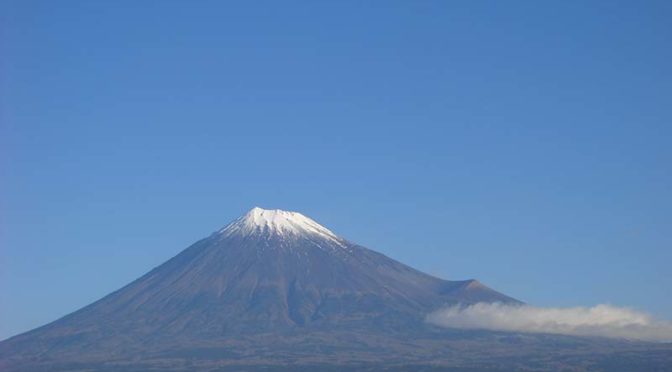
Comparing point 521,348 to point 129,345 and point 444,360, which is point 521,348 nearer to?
point 444,360

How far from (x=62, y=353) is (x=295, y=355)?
38676mm

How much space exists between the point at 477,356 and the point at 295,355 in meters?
27.3

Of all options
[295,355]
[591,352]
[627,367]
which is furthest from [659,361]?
[295,355]

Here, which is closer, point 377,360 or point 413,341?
point 377,360

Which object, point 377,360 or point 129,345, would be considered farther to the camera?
point 129,345

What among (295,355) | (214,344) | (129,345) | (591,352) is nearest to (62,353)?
(129,345)

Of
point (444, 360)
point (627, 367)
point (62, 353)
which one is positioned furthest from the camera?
point (62, 353)

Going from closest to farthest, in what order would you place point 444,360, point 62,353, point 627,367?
point 627,367 → point 444,360 → point 62,353

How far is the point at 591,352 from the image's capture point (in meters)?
189

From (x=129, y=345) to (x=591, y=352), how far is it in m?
70.7

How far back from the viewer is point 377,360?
582ft

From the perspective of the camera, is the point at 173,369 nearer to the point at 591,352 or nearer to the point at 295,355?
the point at 295,355

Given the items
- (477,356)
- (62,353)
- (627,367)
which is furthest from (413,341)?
(62,353)

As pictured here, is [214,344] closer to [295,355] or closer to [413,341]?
[295,355]
